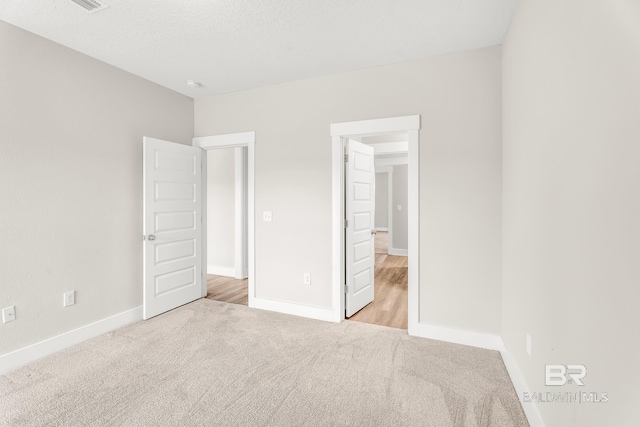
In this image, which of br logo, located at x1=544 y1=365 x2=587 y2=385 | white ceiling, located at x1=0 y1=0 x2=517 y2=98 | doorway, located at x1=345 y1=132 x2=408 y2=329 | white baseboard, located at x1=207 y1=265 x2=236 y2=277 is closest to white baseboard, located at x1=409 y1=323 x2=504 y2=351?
doorway, located at x1=345 y1=132 x2=408 y2=329

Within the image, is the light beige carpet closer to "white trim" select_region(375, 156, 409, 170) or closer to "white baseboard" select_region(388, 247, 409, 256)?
"white baseboard" select_region(388, 247, 409, 256)

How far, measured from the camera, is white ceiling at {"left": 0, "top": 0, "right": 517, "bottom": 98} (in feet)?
7.05

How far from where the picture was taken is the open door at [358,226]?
342 centimetres

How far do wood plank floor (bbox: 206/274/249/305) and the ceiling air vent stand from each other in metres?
3.17

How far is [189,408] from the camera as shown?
192 centimetres

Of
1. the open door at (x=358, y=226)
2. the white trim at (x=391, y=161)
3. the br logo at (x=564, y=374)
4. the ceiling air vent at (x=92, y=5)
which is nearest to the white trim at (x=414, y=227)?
the open door at (x=358, y=226)

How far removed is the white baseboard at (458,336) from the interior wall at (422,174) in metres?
0.05

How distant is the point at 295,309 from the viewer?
350 cm

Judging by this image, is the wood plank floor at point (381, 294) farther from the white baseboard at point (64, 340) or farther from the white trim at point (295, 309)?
the white baseboard at point (64, 340)

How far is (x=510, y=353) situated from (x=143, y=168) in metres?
3.82

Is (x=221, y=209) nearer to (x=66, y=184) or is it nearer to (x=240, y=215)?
(x=240, y=215)

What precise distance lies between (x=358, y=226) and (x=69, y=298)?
289 centimetres

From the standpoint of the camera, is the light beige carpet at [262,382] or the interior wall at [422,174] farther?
the interior wall at [422,174]

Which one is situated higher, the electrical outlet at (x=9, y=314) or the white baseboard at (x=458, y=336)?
the electrical outlet at (x=9, y=314)
